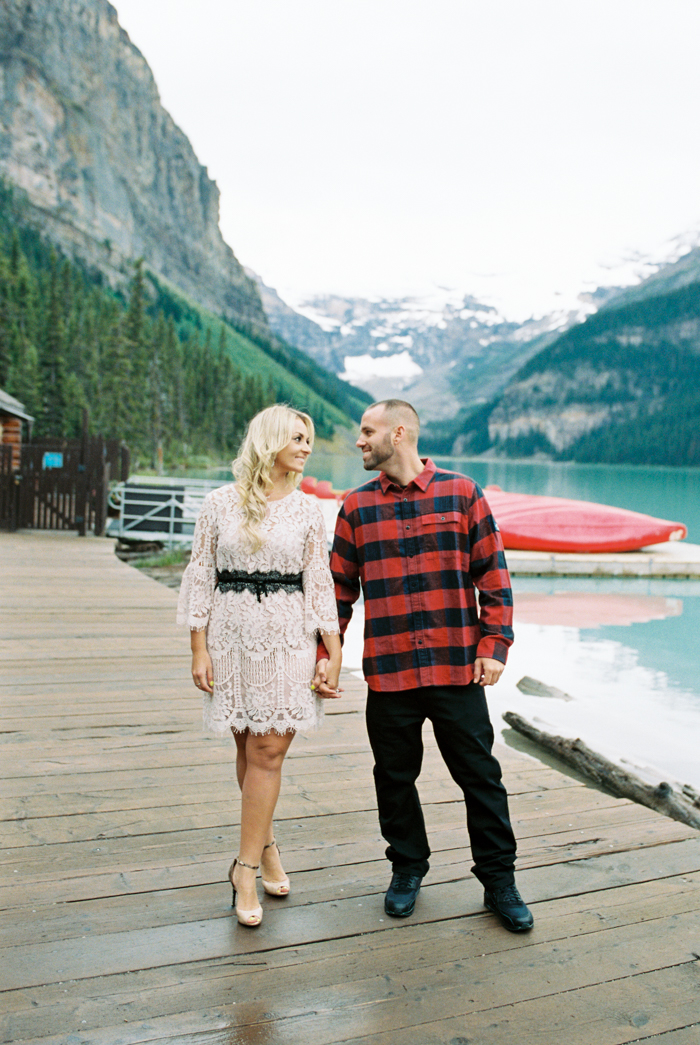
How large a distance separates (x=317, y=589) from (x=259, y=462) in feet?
1.63

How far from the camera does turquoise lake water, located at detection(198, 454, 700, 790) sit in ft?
24.0

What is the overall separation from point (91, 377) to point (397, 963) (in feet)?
254

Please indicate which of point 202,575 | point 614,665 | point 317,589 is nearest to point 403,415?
point 317,589

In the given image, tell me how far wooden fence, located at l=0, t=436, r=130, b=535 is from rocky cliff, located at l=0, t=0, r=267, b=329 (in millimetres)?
131356

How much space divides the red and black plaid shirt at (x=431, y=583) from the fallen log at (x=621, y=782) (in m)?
2.26

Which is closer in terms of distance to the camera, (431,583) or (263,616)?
(263,616)

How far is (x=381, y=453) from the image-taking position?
2949 mm

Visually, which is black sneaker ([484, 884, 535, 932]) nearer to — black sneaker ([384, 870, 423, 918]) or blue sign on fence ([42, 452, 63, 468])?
black sneaker ([384, 870, 423, 918])

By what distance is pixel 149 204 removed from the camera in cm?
18162

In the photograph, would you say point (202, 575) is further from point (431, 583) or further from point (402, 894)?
point (402, 894)

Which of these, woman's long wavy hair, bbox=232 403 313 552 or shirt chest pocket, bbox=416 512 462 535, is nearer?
woman's long wavy hair, bbox=232 403 313 552

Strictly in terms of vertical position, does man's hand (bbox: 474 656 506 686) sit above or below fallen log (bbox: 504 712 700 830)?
above

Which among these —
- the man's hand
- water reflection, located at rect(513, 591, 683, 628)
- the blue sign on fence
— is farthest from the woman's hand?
the blue sign on fence

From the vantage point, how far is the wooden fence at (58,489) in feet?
53.6
